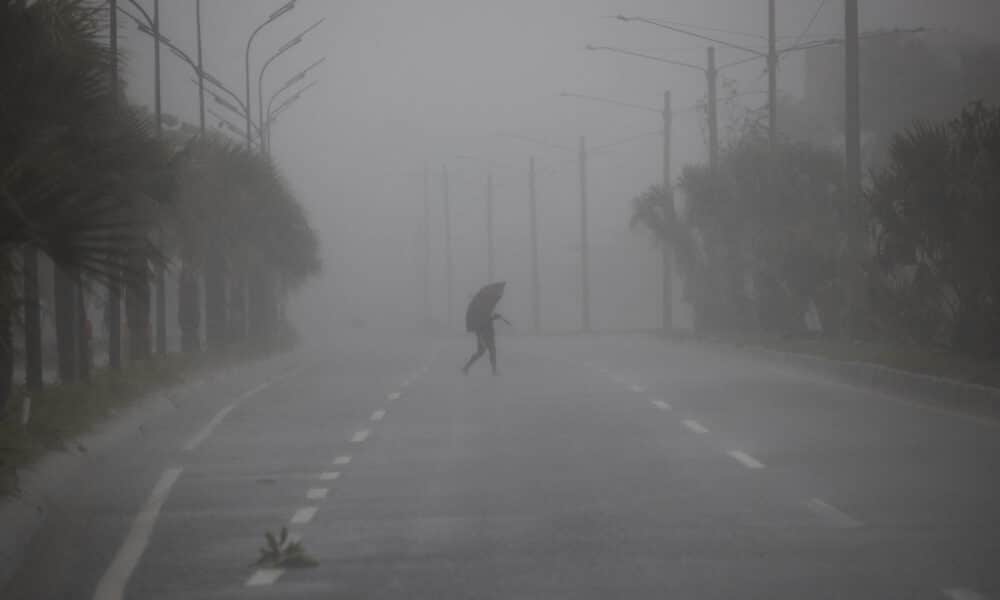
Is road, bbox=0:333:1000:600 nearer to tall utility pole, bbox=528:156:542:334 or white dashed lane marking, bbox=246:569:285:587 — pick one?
white dashed lane marking, bbox=246:569:285:587

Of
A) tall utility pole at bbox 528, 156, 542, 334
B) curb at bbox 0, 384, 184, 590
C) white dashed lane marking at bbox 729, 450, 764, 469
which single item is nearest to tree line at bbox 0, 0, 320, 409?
curb at bbox 0, 384, 184, 590

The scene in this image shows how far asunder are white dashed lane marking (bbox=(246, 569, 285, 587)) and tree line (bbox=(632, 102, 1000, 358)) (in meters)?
19.0

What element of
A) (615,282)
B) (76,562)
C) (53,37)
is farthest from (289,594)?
(615,282)

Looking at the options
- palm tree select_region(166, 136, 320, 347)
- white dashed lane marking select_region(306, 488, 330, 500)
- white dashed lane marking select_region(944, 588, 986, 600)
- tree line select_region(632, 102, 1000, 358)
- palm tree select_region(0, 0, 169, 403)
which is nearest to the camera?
white dashed lane marking select_region(944, 588, 986, 600)

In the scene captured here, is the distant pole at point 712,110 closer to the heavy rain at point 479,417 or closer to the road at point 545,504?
the heavy rain at point 479,417

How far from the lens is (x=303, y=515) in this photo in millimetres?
12562

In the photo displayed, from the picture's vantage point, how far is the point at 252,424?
72.5ft

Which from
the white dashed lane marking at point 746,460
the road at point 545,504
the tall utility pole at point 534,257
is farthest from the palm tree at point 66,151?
the tall utility pole at point 534,257

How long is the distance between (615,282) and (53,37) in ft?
587

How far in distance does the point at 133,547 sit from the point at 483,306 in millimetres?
23051

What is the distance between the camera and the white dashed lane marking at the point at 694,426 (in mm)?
19281

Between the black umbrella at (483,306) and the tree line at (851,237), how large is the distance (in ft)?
23.0

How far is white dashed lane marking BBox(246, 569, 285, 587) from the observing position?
9.69 meters

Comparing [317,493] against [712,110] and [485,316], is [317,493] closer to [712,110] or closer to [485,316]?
[485,316]
